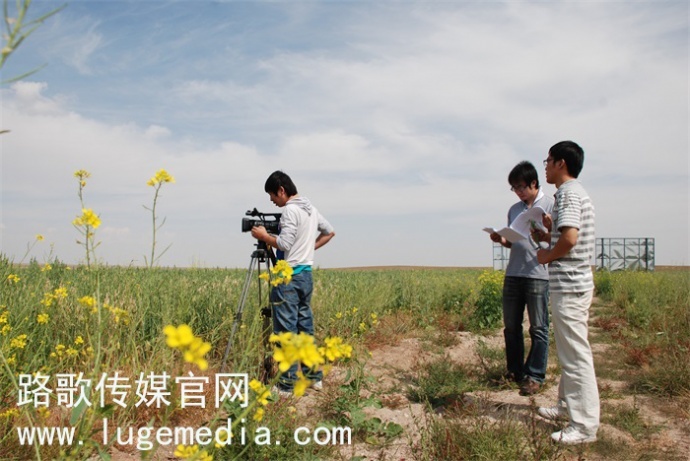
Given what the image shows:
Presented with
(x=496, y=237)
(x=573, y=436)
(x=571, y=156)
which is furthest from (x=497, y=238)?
(x=573, y=436)

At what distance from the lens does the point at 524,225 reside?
4254 millimetres

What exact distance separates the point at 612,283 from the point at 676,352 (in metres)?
7.04

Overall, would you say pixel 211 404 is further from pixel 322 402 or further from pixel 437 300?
pixel 437 300

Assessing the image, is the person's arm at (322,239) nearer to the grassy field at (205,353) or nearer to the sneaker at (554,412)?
the grassy field at (205,353)

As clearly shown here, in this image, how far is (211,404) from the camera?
3811mm

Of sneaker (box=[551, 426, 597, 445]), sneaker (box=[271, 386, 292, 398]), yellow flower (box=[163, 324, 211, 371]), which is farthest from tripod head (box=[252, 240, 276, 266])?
yellow flower (box=[163, 324, 211, 371])

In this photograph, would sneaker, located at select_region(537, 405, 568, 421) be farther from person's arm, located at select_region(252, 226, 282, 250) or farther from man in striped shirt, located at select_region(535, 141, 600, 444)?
person's arm, located at select_region(252, 226, 282, 250)

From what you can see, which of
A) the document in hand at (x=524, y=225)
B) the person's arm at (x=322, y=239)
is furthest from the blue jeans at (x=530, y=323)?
the person's arm at (x=322, y=239)

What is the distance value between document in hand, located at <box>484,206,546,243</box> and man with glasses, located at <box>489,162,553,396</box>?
0.29m

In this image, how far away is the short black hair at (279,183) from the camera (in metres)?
4.59

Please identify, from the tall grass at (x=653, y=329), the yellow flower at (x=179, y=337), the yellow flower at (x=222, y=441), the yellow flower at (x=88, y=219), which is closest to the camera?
the yellow flower at (x=179, y=337)

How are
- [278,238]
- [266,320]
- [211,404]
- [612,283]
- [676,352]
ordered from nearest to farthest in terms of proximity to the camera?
[211,404]
[278,238]
[266,320]
[676,352]
[612,283]

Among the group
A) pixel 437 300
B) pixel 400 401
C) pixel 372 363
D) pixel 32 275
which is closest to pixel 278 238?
pixel 400 401

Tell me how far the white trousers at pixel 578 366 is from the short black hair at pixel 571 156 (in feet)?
2.89
